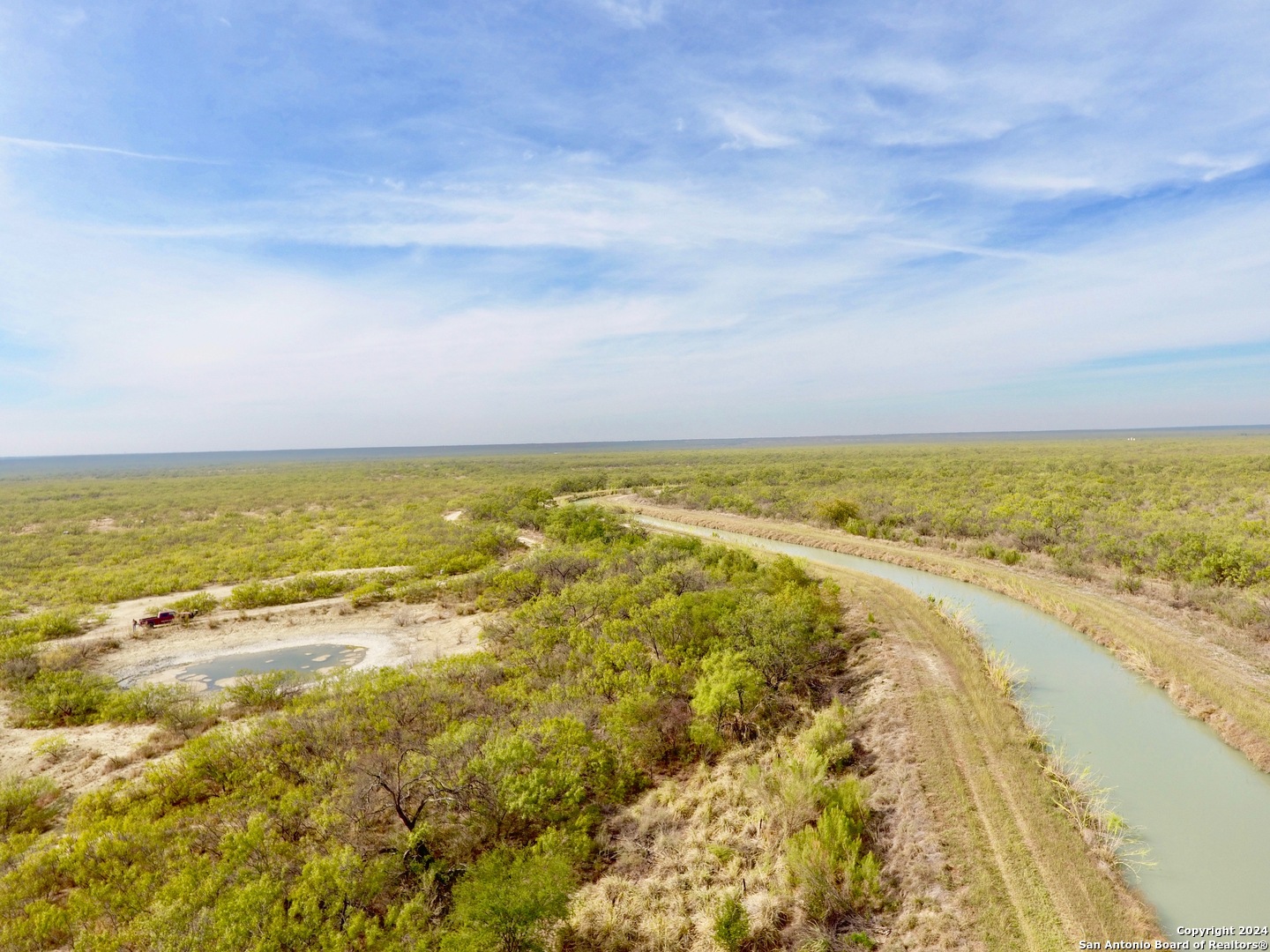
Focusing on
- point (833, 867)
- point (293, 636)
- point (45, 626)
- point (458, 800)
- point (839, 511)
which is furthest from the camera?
point (839, 511)

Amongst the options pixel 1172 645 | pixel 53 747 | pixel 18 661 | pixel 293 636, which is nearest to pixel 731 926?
pixel 1172 645

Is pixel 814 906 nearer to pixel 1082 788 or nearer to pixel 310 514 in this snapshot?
pixel 1082 788

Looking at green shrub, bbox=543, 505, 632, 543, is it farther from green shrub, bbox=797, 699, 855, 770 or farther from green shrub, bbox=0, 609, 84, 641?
green shrub, bbox=0, 609, 84, 641

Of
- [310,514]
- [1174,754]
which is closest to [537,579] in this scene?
[1174,754]

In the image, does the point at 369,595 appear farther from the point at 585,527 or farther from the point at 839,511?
the point at 839,511

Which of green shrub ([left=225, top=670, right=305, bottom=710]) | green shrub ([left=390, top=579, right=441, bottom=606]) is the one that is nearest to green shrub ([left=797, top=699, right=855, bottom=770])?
green shrub ([left=225, top=670, right=305, bottom=710])
